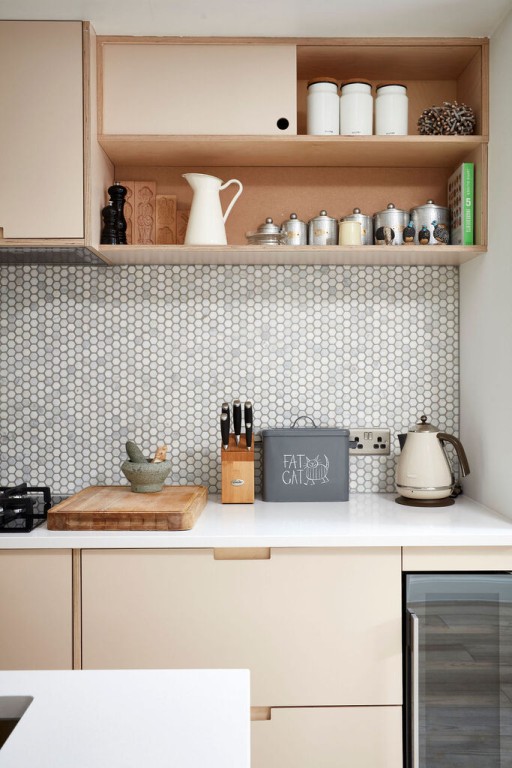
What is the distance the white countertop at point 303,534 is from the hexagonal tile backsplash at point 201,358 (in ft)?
1.57

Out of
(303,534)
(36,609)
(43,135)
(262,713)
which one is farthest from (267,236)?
(262,713)

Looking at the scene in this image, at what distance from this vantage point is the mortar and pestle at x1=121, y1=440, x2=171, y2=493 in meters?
2.16

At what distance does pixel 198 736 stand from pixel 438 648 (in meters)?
1.18

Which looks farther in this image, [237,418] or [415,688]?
[237,418]

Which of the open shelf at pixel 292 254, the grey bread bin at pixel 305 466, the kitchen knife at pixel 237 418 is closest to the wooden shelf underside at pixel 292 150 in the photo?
the open shelf at pixel 292 254

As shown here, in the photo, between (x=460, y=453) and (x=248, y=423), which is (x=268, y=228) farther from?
(x=460, y=453)

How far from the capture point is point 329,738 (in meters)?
1.85

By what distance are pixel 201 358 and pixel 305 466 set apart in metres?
0.56

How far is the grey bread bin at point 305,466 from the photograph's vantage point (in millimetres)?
2295

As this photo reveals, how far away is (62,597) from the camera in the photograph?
1.84 metres

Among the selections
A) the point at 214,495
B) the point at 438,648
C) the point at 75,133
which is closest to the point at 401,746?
the point at 438,648

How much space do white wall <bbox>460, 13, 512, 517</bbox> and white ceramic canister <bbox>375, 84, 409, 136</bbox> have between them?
284 mm

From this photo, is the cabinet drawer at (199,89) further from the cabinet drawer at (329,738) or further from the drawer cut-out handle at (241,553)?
the cabinet drawer at (329,738)

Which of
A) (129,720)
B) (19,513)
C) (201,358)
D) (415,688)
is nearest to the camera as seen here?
(129,720)
